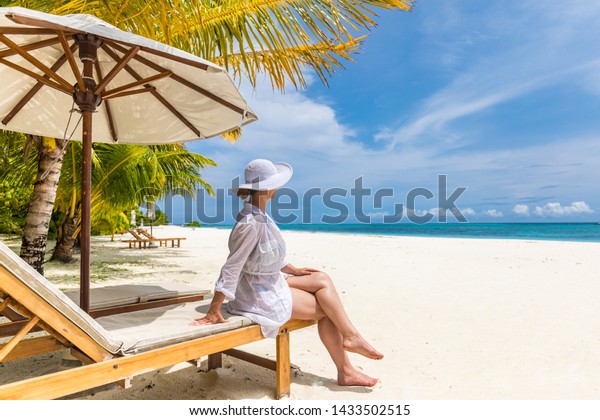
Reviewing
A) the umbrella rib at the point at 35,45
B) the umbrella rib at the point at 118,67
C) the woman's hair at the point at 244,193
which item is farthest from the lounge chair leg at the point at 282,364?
the umbrella rib at the point at 35,45

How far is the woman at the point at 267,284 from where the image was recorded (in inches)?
98.7

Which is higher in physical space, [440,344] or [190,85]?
[190,85]

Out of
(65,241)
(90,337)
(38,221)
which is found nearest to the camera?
(90,337)

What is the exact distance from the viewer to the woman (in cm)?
251

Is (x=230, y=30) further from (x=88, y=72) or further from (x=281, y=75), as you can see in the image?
(x=88, y=72)

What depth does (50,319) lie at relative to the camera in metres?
1.83

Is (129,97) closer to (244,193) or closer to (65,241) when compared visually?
(244,193)

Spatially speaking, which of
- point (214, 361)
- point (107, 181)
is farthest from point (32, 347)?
point (107, 181)

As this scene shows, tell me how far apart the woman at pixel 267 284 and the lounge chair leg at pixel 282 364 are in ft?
0.48

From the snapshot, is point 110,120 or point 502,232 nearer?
point 110,120

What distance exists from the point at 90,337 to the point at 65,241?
886cm

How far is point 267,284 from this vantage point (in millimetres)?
2623

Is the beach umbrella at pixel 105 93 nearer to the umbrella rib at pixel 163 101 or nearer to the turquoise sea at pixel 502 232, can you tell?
the umbrella rib at pixel 163 101

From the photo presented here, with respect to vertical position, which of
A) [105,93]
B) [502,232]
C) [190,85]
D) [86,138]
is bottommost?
[502,232]
